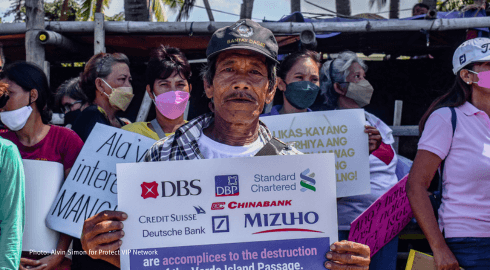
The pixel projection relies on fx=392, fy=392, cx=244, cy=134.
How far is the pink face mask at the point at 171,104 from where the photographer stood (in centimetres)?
318

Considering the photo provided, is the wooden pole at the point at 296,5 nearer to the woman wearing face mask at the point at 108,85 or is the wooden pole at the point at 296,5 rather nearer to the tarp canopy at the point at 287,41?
the tarp canopy at the point at 287,41

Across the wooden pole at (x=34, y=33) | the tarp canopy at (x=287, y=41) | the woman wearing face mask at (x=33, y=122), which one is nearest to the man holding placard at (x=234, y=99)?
the woman wearing face mask at (x=33, y=122)

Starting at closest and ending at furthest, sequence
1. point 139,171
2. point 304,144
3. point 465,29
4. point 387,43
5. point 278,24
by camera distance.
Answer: point 139,171 < point 304,144 < point 278,24 < point 465,29 < point 387,43

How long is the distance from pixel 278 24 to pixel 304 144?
3118 mm

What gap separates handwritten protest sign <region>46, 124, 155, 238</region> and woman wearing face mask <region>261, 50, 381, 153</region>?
122 cm

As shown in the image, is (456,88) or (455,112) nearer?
(455,112)

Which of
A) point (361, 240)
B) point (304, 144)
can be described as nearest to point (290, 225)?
point (361, 240)

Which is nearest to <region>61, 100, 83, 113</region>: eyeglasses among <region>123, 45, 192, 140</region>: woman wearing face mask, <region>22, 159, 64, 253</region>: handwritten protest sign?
<region>123, 45, 192, 140</region>: woman wearing face mask

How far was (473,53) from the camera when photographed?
102 inches

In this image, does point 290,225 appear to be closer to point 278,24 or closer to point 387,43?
point 278,24

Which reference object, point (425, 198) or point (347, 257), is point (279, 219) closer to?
point (347, 257)

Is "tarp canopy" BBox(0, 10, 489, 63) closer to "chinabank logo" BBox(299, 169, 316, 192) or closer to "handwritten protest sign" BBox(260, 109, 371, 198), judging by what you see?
"handwritten protest sign" BBox(260, 109, 371, 198)

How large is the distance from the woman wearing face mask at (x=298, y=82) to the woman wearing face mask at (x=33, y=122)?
1.57 meters

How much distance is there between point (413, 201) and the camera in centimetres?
246
